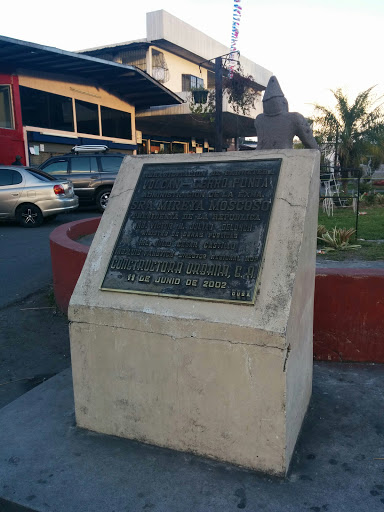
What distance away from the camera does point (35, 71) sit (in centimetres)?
1870

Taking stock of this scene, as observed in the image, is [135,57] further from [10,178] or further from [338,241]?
[338,241]

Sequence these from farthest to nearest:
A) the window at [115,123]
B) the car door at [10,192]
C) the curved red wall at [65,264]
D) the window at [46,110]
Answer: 1. the window at [115,123]
2. the window at [46,110]
3. the car door at [10,192]
4. the curved red wall at [65,264]

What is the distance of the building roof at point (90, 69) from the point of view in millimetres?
16219

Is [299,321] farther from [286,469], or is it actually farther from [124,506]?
[124,506]

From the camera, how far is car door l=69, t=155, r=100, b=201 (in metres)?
13.9

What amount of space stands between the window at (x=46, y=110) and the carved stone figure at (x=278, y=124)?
16404 mm

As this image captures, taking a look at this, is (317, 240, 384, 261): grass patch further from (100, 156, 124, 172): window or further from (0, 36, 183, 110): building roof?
(0, 36, 183, 110): building roof

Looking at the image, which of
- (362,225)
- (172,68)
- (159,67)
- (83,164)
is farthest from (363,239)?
(172,68)

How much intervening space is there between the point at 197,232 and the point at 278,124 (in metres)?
2.22

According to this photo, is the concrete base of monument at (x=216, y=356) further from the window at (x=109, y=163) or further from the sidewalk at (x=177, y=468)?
the window at (x=109, y=163)

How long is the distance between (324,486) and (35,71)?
797 inches

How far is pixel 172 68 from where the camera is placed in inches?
1072

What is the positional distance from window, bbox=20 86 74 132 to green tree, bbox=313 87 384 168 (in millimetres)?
11515

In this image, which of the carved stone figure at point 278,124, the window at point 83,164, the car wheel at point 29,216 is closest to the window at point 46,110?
the window at point 83,164
